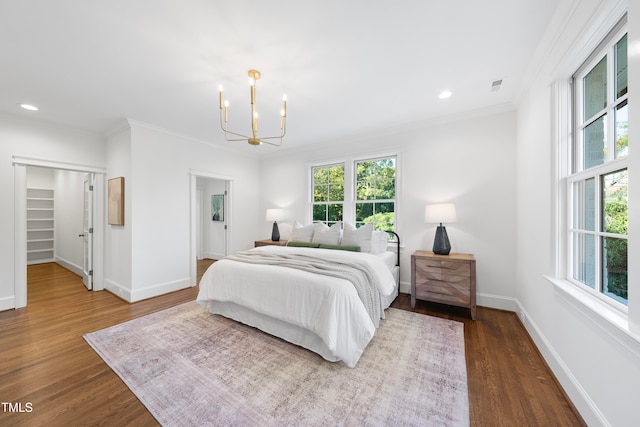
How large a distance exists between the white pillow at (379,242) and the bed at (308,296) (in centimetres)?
54

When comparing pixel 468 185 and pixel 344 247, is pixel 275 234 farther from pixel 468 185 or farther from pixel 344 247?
pixel 468 185

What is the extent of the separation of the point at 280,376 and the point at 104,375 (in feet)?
4.56

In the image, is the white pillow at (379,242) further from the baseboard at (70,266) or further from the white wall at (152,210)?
the baseboard at (70,266)

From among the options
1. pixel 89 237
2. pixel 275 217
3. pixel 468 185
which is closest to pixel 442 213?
pixel 468 185

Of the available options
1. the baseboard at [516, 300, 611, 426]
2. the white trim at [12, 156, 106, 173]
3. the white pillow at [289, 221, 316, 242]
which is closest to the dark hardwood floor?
the baseboard at [516, 300, 611, 426]

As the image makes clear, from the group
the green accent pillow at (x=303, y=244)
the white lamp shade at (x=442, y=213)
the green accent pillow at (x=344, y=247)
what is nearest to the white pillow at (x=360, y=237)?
the green accent pillow at (x=344, y=247)

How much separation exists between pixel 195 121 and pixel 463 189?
157 inches

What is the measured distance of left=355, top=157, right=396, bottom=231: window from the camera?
3.96 m

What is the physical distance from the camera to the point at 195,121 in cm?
354

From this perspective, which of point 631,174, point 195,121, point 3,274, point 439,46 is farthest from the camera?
point 195,121

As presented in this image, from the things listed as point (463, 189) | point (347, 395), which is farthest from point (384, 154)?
point (347, 395)

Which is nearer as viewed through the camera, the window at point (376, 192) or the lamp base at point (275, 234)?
the window at point (376, 192)

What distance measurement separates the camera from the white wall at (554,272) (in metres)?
1.12

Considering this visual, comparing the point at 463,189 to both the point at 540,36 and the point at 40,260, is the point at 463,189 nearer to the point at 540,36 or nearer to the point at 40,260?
the point at 540,36
